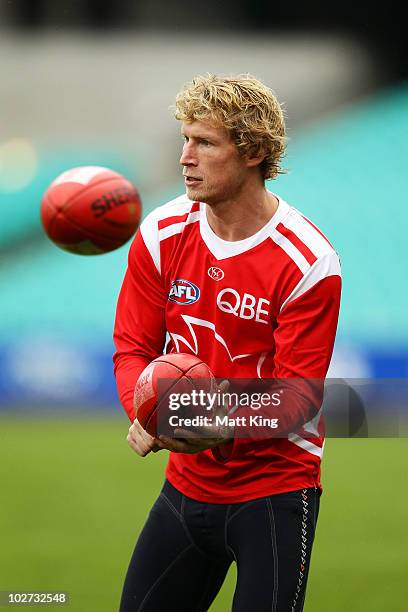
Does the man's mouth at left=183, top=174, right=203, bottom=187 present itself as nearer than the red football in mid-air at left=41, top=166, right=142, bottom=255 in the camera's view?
Yes

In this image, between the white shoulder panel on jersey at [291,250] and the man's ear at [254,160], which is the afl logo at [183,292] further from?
the man's ear at [254,160]

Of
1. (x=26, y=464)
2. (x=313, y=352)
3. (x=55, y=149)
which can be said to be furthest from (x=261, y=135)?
(x=55, y=149)

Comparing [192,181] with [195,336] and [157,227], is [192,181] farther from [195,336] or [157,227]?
[195,336]

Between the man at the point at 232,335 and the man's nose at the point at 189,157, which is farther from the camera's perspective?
the man's nose at the point at 189,157

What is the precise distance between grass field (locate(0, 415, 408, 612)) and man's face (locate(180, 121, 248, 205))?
230 centimetres

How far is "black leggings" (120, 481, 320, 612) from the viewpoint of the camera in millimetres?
2783

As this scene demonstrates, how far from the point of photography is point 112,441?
821cm

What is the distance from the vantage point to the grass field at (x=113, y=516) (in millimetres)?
4824

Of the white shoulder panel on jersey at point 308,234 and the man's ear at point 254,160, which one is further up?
the man's ear at point 254,160

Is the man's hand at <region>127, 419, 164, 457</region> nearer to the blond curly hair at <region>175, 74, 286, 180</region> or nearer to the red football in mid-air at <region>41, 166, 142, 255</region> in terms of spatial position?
the blond curly hair at <region>175, 74, 286, 180</region>

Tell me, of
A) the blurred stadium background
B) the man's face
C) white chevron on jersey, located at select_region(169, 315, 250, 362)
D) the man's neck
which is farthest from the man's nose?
the blurred stadium background

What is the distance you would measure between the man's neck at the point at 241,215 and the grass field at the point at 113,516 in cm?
220

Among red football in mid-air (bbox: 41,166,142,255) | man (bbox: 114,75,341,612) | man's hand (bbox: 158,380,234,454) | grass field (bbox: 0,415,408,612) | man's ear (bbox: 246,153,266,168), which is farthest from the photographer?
grass field (bbox: 0,415,408,612)

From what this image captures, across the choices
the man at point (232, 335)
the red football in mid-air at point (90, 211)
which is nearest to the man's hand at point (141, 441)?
the man at point (232, 335)
